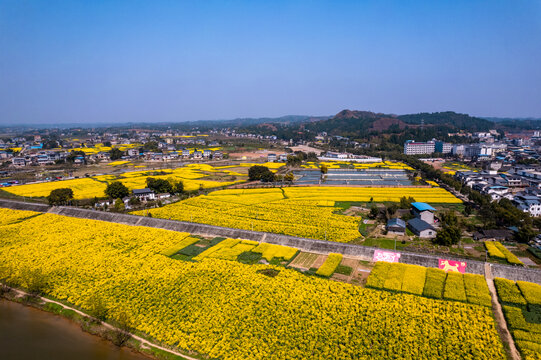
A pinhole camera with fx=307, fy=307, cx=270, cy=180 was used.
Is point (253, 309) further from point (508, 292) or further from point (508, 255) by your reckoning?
point (508, 255)

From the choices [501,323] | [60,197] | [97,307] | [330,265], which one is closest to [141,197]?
[60,197]

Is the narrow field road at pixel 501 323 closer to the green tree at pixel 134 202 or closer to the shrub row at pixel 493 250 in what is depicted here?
the shrub row at pixel 493 250

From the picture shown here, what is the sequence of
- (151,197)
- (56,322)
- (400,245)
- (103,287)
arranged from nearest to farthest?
(56,322) → (103,287) → (400,245) → (151,197)

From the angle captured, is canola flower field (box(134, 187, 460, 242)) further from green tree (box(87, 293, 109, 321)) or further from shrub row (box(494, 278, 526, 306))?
green tree (box(87, 293, 109, 321))

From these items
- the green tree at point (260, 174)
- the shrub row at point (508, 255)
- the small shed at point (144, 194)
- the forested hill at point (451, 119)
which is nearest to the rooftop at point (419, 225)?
the shrub row at point (508, 255)

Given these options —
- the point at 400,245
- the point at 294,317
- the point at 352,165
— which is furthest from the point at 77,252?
the point at 352,165

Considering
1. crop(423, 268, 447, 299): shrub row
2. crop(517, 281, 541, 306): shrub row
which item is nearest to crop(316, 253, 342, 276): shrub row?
crop(423, 268, 447, 299): shrub row

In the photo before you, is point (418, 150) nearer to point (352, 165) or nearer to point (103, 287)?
point (352, 165)
